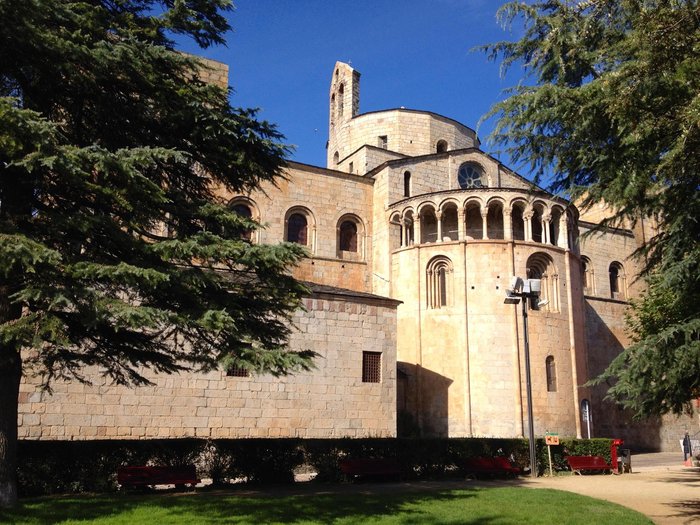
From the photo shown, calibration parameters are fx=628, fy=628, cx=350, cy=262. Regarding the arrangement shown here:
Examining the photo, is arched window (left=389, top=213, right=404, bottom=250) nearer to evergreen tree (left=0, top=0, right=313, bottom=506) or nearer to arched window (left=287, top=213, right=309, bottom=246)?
arched window (left=287, top=213, right=309, bottom=246)

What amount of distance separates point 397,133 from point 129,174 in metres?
30.7

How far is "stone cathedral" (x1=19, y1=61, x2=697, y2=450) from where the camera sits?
1919cm

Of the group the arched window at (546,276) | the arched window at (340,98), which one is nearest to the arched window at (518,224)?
the arched window at (546,276)

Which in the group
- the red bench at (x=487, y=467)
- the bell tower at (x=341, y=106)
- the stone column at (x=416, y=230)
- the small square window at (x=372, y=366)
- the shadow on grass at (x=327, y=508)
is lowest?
the shadow on grass at (x=327, y=508)

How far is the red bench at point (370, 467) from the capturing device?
49.4 feet

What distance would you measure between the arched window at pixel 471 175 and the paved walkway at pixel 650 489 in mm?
Result: 17171

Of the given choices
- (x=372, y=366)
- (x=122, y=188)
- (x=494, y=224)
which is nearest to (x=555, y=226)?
(x=494, y=224)

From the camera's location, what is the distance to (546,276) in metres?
28.0

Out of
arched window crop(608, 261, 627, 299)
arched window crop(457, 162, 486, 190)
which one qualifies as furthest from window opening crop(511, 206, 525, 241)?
arched window crop(608, 261, 627, 299)

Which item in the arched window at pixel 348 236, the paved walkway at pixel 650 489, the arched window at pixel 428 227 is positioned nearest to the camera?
the paved walkway at pixel 650 489

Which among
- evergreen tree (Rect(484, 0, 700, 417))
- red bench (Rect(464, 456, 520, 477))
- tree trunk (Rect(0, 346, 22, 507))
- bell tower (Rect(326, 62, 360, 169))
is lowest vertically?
red bench (Rect(464, 456, 520, 477))

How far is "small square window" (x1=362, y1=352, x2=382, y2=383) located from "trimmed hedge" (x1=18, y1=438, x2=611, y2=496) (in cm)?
490

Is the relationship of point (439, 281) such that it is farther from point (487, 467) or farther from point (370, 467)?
point (370, 467)

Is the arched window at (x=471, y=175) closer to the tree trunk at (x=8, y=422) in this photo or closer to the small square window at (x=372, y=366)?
the small square window at (x=372, y=366)
